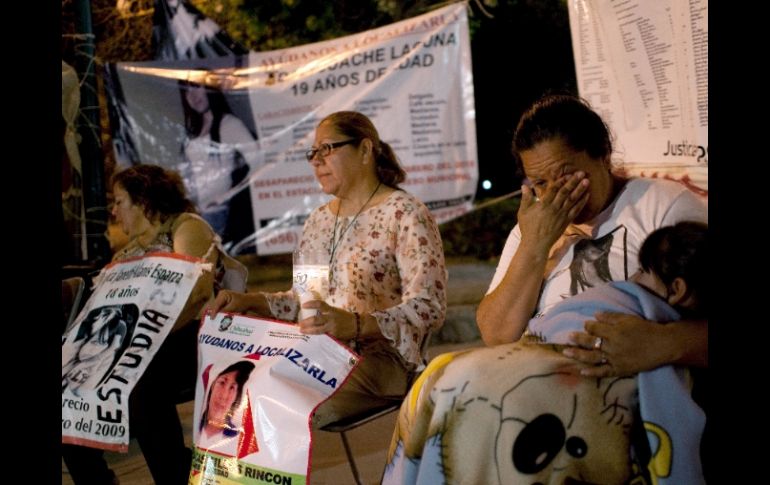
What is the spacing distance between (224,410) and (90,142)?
2.97 meters

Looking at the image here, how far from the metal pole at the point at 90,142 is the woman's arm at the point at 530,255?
10.8 ft

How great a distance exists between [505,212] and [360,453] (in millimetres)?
7312

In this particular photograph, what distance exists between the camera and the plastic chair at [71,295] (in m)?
4.32

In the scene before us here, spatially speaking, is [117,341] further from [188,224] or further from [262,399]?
[262,399]

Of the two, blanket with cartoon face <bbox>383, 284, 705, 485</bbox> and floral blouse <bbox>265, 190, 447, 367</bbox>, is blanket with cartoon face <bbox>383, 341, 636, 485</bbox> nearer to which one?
blanket with cartoon face <bbox>383, 284, 705, 485</bbox>

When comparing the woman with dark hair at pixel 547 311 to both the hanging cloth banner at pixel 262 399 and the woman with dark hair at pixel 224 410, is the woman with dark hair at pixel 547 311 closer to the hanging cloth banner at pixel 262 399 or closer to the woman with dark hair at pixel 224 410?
the hanging cloth banner at pixel 262 399

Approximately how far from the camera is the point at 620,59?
338cm

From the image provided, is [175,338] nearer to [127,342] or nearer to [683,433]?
[127,342]

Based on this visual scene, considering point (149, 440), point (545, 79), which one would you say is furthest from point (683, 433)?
point (545, 79)

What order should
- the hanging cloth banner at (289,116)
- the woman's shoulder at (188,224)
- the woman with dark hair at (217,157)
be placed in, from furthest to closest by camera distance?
the woman with dark hair at (217,157) → the hanging cloth banner at (289,116) → the woman's shoulder at (188,224)

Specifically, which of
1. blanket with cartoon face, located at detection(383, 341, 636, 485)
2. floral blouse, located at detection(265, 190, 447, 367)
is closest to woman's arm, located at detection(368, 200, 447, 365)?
floral blouse, located at detection(265, 190, 447, 367)

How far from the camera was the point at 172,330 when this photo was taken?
3.80 meters

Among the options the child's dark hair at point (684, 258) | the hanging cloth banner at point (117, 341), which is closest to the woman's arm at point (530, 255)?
the child's dark hair at point (684, 258)

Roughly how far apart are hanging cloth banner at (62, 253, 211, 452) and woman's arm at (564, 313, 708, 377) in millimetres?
1815
